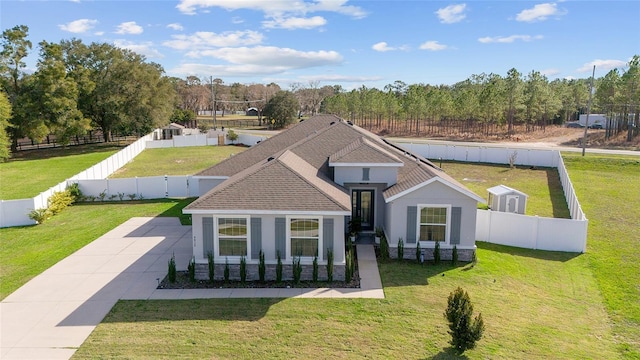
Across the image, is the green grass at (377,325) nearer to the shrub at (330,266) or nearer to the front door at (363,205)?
the shrub at (330,266)

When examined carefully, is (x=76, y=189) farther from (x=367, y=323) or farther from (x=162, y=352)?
(x=367, y=323)

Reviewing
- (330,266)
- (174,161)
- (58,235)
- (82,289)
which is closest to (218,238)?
(330,266)

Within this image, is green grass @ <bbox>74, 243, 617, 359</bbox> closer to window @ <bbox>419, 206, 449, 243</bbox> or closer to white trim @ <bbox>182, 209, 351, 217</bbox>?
window @ <bbox>419, 206, 449, 243</bbox>

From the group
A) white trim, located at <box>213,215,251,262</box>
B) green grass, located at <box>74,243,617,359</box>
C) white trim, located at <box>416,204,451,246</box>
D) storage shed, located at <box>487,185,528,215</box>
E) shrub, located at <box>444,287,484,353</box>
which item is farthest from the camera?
storage shed, located at <box>487,185,528,215</box>

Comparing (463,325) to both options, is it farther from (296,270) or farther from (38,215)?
(38,215)

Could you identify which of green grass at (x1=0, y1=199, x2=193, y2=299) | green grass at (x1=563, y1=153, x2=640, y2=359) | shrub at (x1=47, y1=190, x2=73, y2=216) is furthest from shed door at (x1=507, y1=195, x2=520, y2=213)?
shrub at (x1=47, y1=190, x2=73, y2=216)
